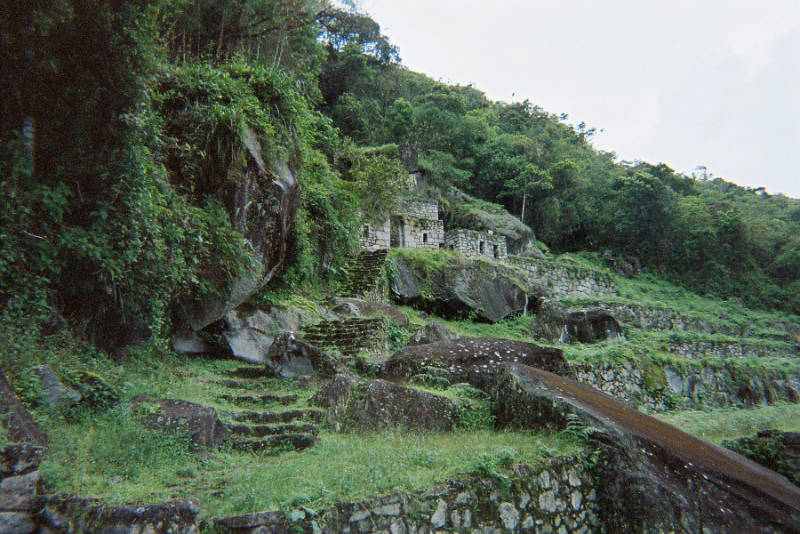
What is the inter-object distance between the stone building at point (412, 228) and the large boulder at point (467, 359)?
13139 mm

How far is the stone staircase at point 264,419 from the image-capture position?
17.7ft

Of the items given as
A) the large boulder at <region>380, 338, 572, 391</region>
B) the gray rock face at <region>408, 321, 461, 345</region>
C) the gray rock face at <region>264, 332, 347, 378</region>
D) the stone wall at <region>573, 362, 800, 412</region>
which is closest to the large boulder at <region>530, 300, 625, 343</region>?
the stone wall at <region>573, 362, 800, 412</region>

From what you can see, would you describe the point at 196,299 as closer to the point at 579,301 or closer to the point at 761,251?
the point at 579,301

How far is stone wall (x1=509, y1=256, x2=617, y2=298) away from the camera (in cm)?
2322

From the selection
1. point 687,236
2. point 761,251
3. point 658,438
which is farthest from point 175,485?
point 761,251

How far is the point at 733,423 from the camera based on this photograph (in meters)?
8.99

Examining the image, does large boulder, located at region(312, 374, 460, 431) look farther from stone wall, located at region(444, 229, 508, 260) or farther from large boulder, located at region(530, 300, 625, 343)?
stone wall, located at region(444, 229, 508, 260)

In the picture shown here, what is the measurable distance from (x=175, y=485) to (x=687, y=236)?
122 ft

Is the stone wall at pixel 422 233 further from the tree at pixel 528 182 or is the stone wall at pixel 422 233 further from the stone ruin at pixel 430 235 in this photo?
the tree at pixel 528 182

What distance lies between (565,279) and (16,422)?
918 inches

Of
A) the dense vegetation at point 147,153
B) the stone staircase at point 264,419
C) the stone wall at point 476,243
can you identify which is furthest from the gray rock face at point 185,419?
the stone wall at point 476,243

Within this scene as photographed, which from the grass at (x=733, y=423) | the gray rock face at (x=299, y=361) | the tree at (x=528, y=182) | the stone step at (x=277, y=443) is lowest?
the grass at (x=733, y=423)

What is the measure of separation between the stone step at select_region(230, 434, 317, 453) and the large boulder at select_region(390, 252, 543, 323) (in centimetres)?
1123

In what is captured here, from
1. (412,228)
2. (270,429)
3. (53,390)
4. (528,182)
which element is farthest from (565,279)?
(53,390)
